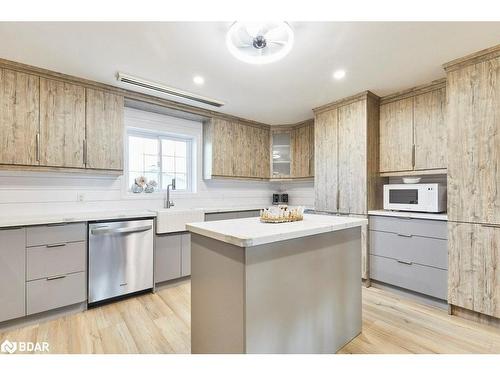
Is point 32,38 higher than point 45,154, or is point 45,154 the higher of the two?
point 32,38

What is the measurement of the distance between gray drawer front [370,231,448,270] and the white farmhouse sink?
2230 millimetres

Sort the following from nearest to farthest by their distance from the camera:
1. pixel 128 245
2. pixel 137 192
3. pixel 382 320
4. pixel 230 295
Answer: pixel 230 295
pixel 382 320
pixel 128 245
pixel 137 192

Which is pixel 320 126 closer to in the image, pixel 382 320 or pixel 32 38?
pixel 382 320

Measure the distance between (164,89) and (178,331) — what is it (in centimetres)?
243

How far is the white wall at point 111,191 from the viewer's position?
98.5 inches

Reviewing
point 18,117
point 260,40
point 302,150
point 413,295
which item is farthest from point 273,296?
point 302,150

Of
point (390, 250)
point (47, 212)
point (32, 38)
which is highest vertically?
point (32, 38)

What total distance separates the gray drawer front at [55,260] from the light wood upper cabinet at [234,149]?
191cm

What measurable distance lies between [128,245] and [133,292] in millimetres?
533

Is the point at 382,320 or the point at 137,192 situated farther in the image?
the point at 137,192

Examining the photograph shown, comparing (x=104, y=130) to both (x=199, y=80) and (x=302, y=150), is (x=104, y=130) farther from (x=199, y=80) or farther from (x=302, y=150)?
(x=302, y=150)

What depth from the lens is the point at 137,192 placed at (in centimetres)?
325

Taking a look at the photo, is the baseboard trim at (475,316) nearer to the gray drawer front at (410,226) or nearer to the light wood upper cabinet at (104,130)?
the gray drawer front at (410,226)
